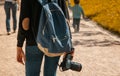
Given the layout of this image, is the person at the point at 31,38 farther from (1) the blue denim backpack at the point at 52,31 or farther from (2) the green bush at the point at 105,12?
(2) the green bush at the point at 105,12

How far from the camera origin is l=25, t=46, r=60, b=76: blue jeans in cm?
428

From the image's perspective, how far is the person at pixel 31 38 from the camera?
4.21 m

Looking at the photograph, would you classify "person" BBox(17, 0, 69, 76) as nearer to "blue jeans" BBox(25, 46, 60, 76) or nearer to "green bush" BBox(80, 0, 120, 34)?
"blue jeans" BBox(25, 46, 60, 76)

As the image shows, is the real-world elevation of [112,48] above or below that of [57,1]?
below

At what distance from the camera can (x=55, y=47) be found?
13.5 feet

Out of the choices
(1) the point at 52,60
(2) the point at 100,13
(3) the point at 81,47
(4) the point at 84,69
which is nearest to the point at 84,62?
(4) the point at 84,69

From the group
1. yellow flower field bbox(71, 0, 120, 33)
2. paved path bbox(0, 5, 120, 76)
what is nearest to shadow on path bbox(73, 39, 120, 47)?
paved path bbox(0, 5, 120, 76)

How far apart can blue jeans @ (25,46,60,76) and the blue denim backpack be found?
0.43ft

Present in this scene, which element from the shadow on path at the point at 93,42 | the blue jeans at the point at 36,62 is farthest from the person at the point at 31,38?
the shadow on path at the point at 93,42

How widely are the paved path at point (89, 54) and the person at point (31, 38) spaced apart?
145 inches

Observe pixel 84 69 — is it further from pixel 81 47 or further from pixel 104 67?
pixel 81 47

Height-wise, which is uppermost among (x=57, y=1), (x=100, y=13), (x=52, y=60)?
(x=57, y=1)

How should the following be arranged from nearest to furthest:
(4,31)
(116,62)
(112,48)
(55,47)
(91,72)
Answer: (55,47), (91,72), (116,62), (112,48), (4,31)

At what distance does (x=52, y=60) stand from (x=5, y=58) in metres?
5.36
